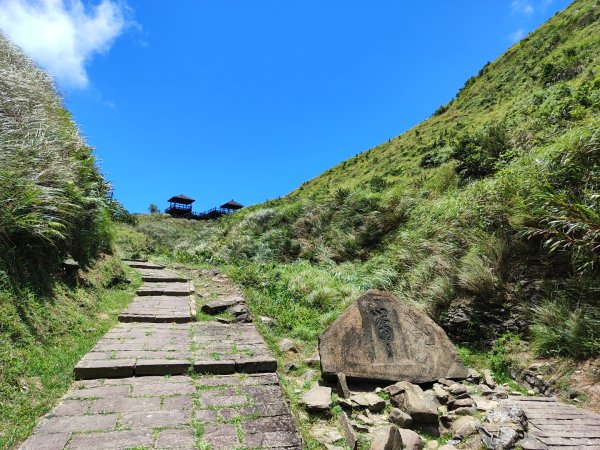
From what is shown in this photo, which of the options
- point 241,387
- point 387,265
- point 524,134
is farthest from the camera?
point 524,134

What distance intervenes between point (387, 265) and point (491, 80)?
22.8 meters

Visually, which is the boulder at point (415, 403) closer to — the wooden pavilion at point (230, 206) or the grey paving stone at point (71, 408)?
the grey paving stone at point (71, 408)

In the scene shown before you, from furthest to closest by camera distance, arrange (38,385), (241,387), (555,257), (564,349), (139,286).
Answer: (139,286) < (555,257) < (564,349) < (241,387) < (38,385)

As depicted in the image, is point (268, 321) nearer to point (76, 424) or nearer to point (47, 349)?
point (47, 349)

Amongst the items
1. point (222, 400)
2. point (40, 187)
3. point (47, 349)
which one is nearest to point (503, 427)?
point (222, 400)

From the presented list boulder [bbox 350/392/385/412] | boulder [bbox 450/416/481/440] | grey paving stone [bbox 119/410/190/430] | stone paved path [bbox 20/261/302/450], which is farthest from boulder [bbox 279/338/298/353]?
boulder [bbox 450/416/481/440]

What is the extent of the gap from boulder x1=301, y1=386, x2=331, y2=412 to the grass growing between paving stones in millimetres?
2240

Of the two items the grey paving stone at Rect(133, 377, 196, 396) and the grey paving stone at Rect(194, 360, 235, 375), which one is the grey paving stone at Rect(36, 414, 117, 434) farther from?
the grey paving stone at Rect(194, 360, 235, 375)

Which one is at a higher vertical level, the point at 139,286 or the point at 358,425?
the point at 139,286

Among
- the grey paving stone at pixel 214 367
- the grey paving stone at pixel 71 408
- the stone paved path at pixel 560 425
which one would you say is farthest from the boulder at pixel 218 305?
the stone paved path at pixel 560 425

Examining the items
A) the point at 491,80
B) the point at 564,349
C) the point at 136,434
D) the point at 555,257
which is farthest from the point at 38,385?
the point at 491,80

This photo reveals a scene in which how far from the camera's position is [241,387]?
3.73 meters

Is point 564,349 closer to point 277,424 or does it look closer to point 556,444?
point 556,444

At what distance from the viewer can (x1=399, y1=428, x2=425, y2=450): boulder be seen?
304 cm
